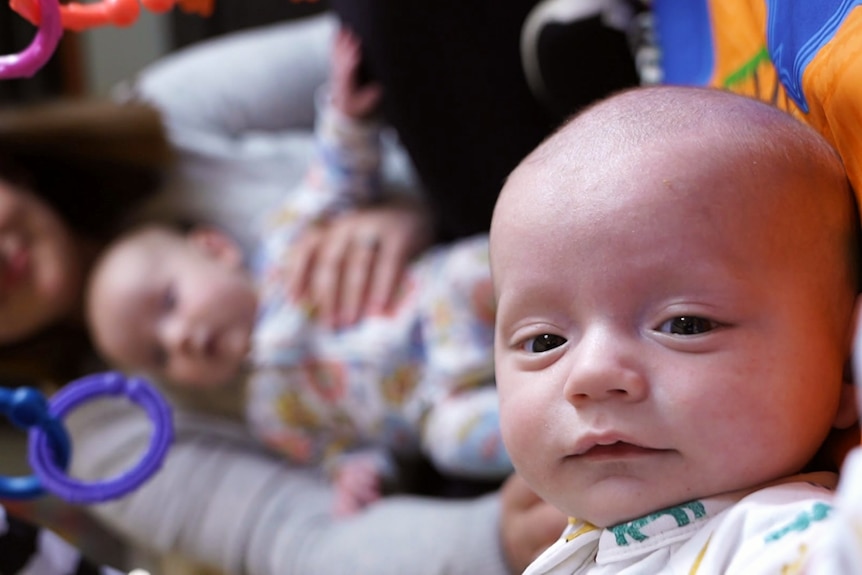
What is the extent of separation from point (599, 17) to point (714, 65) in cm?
15

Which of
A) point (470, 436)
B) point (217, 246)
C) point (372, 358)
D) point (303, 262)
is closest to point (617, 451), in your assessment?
point (470, 436)

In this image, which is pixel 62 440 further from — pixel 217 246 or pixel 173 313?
pixel 217 246

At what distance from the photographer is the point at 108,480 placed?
710mm

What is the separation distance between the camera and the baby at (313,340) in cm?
106

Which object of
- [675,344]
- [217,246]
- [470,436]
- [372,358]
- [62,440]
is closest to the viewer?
[675,344]

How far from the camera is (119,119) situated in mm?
1253

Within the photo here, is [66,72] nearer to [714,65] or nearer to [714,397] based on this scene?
[714,65]

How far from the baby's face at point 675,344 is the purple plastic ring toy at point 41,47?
318 millimetres

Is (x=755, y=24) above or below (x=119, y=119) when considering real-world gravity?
above

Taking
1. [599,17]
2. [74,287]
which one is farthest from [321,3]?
[599,17]

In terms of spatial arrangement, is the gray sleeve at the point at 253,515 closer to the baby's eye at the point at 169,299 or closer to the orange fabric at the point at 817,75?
the baby's eye at the point at 169,299

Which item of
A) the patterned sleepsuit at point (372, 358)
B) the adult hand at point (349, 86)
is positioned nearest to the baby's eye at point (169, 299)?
the patterned sleepsuit at point (372, 358)

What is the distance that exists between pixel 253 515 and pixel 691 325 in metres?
0.71

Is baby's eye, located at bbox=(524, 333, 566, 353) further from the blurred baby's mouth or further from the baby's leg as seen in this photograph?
the blurred baby's mouth
